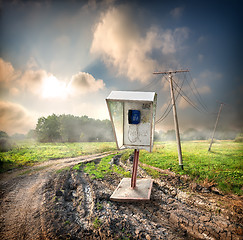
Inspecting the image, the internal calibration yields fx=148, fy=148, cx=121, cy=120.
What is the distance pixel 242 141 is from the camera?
24.4ft

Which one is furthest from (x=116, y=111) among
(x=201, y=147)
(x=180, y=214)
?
(x=201, y=147)

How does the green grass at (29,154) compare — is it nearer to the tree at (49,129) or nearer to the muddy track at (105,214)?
the tree at (49,129)

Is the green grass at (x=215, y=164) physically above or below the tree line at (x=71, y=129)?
below

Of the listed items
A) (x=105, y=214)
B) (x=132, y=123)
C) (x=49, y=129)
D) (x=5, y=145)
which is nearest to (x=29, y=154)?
(x=5, y=145)

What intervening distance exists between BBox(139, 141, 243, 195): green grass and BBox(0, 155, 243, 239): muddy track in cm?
64

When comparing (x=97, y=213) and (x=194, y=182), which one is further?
(x=194, y=182)

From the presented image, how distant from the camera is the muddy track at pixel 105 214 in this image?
2.84 m

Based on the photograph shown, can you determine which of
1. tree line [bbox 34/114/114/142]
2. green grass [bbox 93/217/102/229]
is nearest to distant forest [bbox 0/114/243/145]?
tree line [bbox 34/114/114/142]

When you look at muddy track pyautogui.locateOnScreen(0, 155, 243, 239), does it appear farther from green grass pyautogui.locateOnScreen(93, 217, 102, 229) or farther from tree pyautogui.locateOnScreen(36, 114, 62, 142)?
tree pyautogui.locateOnScreen(36, 114, 62, 142)

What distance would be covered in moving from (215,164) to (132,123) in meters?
4.28

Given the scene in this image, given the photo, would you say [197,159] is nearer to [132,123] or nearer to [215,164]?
[215,164]

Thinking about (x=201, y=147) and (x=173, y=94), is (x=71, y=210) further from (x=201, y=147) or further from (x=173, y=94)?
(x=201, y=147)

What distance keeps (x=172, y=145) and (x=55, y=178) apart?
7.22 m

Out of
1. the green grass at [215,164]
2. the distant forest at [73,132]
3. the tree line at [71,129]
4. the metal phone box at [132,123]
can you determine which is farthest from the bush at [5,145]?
the metal phone box at [132,123]
